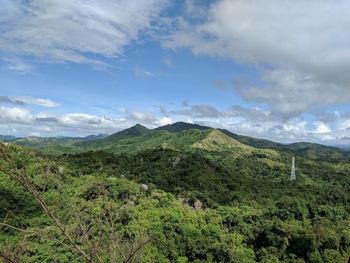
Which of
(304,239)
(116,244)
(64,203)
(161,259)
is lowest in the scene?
(161,259)

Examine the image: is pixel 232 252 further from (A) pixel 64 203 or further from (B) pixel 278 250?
(A) pixel 64 203

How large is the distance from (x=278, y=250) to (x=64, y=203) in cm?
8267

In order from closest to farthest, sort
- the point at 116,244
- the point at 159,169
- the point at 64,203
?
the point at 64,203 < the point at 116,244 < the point at 159,169

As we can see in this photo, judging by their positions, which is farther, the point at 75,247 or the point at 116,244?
the point at 116,244

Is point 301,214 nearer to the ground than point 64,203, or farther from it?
nearer to the ground

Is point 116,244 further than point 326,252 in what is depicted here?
No

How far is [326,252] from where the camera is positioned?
7344 centimetres

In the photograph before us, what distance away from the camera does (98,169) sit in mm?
158875

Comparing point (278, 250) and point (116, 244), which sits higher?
point (116, 244)

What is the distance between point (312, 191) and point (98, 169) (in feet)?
304

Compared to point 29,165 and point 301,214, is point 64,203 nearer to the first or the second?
point 301,214

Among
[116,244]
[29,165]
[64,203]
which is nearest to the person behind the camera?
[64,203]

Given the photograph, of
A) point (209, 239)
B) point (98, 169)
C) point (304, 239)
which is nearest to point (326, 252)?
point (304, 239)

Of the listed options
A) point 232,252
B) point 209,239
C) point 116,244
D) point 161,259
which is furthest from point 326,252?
point 116,244
